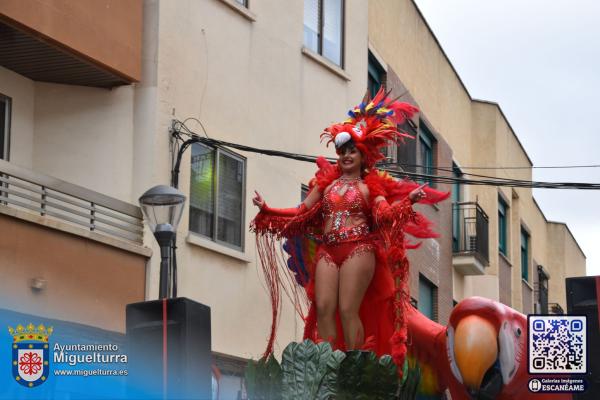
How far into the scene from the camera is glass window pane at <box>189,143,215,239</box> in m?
16.9

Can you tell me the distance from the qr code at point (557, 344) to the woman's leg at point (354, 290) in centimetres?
159

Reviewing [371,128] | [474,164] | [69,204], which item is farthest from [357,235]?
[474,164]

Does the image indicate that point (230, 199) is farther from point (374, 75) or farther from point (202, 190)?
point (374, 75)

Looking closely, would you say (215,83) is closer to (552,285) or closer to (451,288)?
(451,288)

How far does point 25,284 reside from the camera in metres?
13.8

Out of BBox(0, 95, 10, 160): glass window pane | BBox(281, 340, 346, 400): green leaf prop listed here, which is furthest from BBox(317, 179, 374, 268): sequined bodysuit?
BBox(0, 95, 10, 160): glass window pane

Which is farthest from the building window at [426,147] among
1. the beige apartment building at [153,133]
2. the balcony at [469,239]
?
the beige apartment building at [153,133]

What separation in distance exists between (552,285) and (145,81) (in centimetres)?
2800

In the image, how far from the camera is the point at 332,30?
2123 cm

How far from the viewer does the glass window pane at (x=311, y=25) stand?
20.2 m

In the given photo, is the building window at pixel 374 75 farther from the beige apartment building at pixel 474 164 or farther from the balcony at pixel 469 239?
the balcony at pixel 469 239

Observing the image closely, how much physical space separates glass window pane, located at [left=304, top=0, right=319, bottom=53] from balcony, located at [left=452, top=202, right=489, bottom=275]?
8.94 meters

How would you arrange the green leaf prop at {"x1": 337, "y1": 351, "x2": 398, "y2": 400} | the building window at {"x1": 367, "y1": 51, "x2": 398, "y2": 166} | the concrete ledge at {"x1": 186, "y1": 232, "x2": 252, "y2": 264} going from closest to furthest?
the green leaf prop at {"x1": 337, "y1": 351, "x2": 398, "y2": 400} → the concrete ledge at {"x1": 186, "y1": 232, "x2": 252, "y2": 264} → the building window at {"x1": 367, "y1": 51, "x2": 398, "y2": 166}

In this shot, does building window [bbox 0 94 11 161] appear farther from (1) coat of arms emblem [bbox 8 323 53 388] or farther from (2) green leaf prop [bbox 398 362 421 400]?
(2) green leaf prop [bbox 398 362 421 400]
